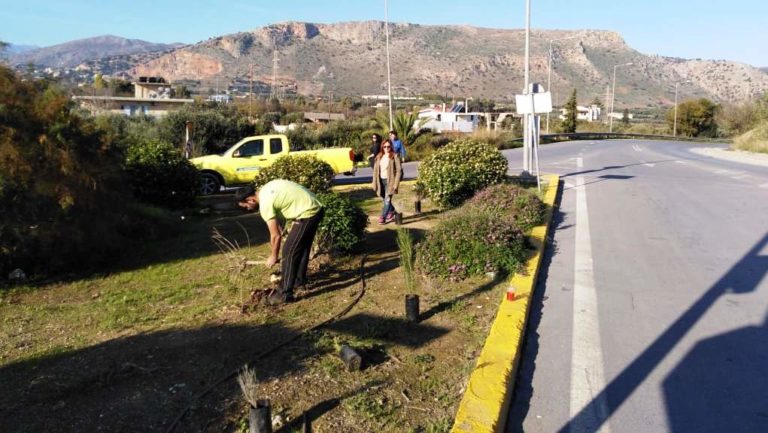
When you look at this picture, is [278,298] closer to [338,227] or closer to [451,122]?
[338,227]

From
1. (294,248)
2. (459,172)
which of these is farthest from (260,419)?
(459,172)

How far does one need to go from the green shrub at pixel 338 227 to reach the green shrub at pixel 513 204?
2.01 meters

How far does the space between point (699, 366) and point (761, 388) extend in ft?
1.47

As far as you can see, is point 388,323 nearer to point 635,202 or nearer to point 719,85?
point 635,202

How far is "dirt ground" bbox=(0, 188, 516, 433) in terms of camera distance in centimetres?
377

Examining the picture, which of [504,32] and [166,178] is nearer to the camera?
[166,178]

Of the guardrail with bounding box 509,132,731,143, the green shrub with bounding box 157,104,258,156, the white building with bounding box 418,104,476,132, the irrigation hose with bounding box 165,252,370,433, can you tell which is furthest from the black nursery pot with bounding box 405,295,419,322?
the guardrail with bounding box 509,132,731,143

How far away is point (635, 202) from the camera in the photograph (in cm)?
1262

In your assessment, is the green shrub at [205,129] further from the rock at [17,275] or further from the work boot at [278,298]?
the work boot at [278,298]

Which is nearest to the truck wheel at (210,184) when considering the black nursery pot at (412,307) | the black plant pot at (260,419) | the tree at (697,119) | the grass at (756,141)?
Answer: the black nursery pot at (412,307)

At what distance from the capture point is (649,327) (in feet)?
17.6

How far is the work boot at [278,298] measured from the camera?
6.05 m

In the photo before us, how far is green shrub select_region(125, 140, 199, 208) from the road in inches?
285

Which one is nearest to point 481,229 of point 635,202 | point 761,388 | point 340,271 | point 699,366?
point 340,271
